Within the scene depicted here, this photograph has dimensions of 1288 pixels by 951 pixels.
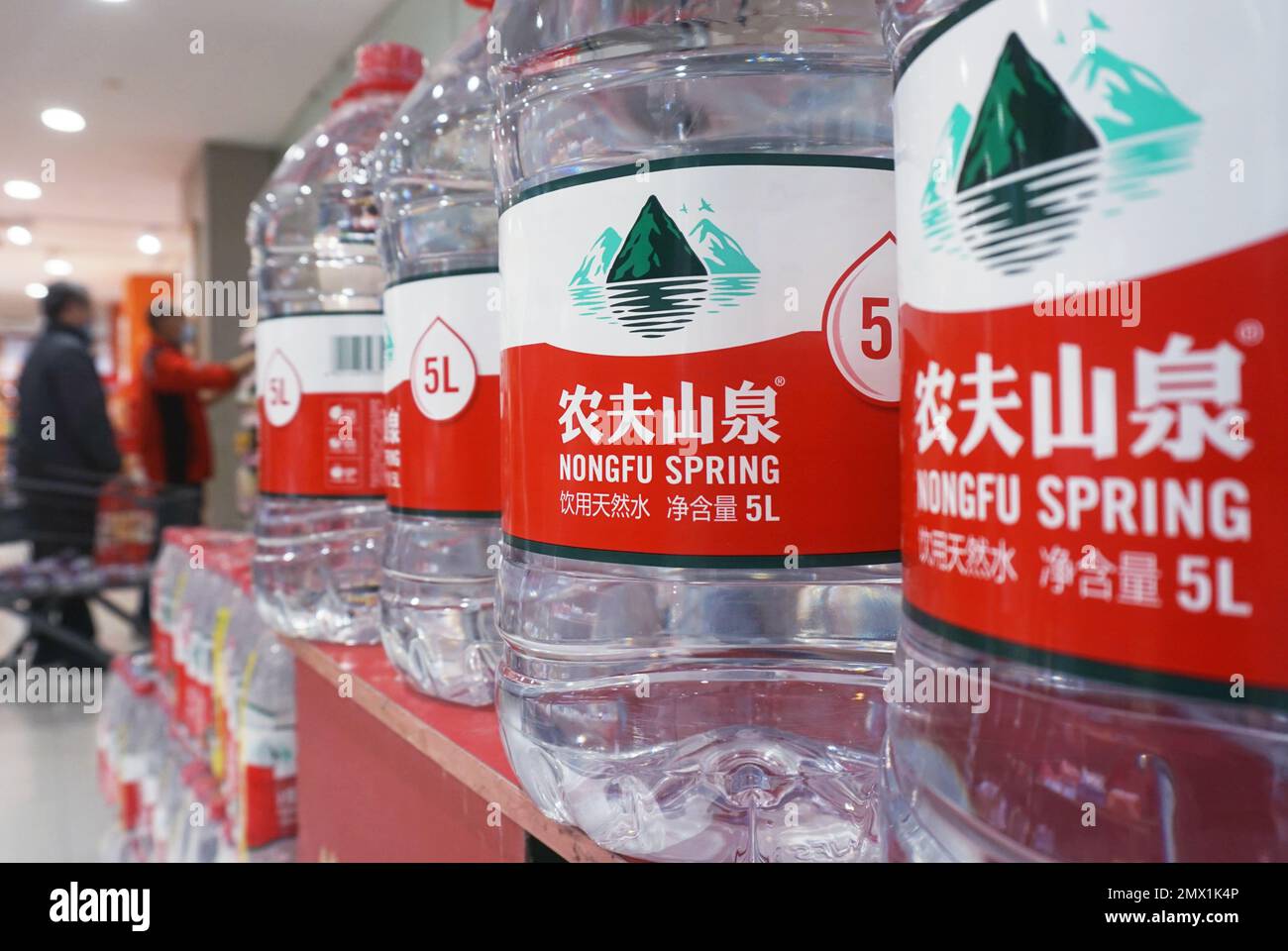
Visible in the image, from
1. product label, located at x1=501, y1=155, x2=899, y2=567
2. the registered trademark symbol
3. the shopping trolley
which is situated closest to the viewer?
the registered trademark symbol

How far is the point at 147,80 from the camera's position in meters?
3.08

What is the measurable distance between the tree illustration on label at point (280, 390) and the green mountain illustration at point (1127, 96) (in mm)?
723

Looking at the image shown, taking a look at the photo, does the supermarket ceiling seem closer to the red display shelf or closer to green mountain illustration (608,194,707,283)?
the red display shelf

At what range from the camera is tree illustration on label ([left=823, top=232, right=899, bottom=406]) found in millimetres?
373

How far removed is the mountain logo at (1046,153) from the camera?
0.23m

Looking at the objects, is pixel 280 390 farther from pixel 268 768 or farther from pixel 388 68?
pixel 268 768

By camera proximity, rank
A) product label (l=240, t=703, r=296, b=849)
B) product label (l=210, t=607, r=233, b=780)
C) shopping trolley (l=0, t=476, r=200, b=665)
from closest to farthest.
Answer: product label (l=240, t=703, r=296, b=849), product label (l=210, t=607, r=233, b=780), shopping trolley (l=0, t=476, r=200, b=665)

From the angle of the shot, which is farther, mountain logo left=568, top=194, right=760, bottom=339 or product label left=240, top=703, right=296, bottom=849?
product label left=240, top=703, right=296, bottom=849

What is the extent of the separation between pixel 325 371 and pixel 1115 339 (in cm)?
71
